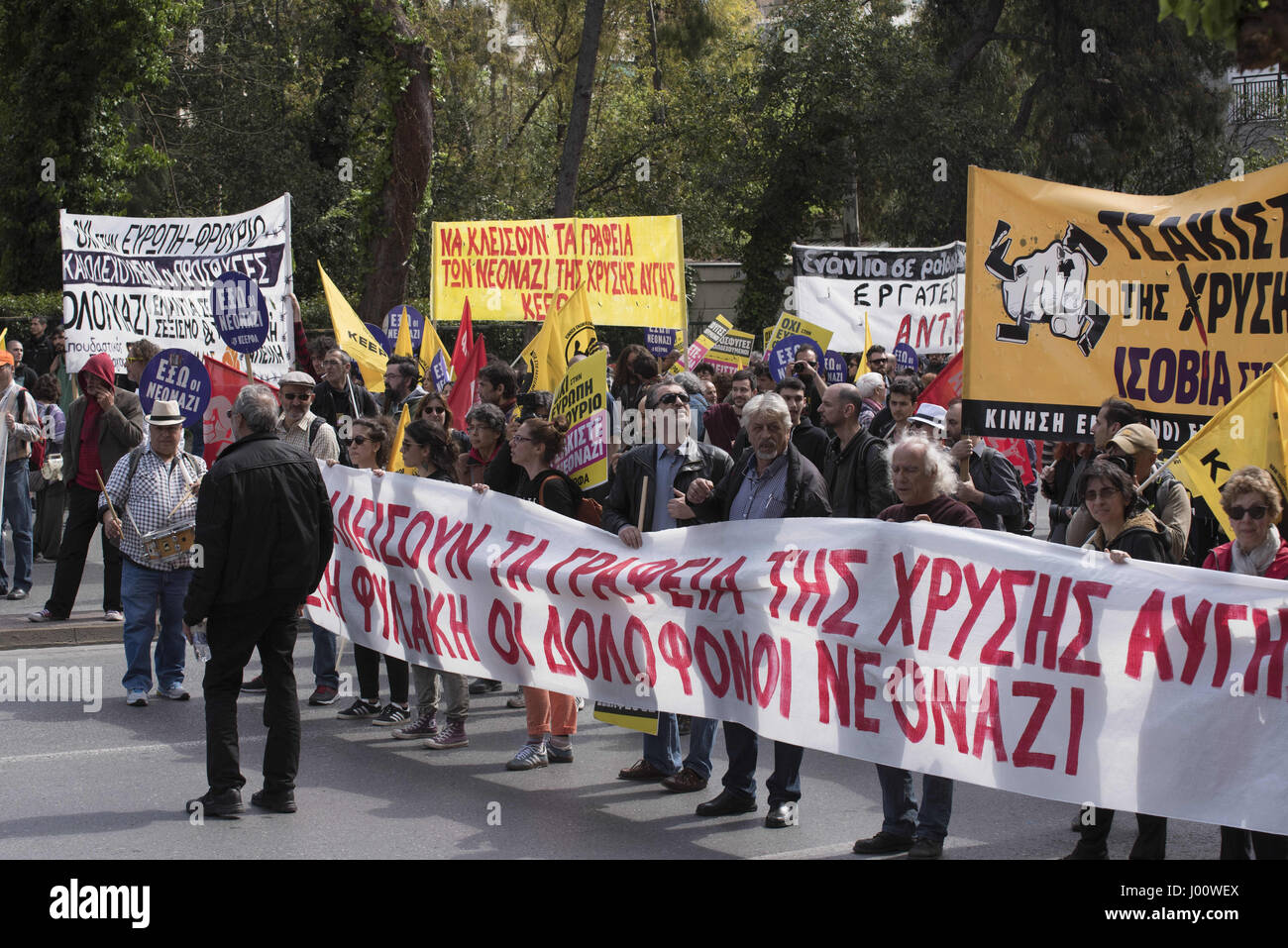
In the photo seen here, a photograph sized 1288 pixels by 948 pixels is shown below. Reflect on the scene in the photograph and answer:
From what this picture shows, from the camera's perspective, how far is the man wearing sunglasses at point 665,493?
709 centimetres

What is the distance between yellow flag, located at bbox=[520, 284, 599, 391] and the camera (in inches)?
451

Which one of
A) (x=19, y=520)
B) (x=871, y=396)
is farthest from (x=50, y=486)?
(x=871, y=396)

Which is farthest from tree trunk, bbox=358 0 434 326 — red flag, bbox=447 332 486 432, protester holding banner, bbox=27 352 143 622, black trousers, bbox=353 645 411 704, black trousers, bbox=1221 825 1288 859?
black trousers, bbox=1221 825 1288 859

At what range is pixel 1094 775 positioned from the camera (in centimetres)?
524

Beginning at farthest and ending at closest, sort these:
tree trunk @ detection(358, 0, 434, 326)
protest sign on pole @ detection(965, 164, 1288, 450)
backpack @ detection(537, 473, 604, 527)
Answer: tree trunk @ detection(358, 0, 434, 326) → backpack @ detection(537, 473, 604, 527) → protest sign on pole @ detection(965, 164, 1288, 450)

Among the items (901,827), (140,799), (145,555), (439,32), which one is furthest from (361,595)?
(439,32)

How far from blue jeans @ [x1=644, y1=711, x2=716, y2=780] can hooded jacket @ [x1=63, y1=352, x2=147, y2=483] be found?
5.23 m

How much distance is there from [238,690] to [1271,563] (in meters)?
4.27

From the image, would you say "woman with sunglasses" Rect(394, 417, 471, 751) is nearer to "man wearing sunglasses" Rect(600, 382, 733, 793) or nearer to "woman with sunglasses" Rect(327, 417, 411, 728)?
"woman with sunglasses" Rect(327, 417, 411, 728)

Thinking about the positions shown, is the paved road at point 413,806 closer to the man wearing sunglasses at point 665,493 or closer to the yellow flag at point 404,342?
the man wearing sunglasses at point 665,493

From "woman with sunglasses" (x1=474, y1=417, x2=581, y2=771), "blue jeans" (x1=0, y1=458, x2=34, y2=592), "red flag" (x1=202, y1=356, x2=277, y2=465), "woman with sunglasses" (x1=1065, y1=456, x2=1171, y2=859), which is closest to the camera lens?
"woman with sunglasses" (x1=1065, y1=456, x2=1171, y2=859)

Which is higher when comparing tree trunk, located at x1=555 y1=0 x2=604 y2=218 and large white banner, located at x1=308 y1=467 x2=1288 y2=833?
tree trunk, located at x1=555 y1=0 x2=604 y2=218

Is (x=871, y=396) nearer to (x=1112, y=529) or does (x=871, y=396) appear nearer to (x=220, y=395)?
(x=220, y=395)

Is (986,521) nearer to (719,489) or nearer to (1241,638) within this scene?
(719,489)
